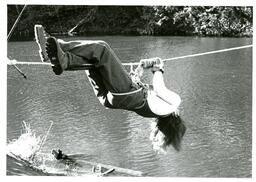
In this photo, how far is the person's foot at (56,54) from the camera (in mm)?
2166

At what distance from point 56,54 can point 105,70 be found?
32cm

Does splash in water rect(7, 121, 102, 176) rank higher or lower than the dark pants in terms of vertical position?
lower

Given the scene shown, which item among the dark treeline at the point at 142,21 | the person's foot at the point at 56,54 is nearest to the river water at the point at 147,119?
the dark treeline at the point at 142,21

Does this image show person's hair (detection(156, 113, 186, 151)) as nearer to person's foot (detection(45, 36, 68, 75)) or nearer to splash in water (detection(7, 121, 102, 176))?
person's foot (detection(45, 36, 68, 75))

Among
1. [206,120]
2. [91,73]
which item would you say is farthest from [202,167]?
[91,73]

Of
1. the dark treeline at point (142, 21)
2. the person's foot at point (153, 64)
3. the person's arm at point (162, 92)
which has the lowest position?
the person's arm at point (162, 92)

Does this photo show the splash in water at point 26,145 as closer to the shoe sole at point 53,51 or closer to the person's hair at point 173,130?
the person's hair at point 173,130

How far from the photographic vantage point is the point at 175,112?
270 cm

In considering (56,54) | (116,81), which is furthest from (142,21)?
(56,54)

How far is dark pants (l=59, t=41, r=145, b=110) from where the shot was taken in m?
2.29

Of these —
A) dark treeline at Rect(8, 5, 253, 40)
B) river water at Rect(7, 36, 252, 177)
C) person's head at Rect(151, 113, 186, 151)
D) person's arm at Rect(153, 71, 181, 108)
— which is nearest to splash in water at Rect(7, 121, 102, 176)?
river water at Rect(7, 36, 252, 177)

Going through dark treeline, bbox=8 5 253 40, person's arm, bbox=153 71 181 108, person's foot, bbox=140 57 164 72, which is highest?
dark treeline, bbox=8 5 253 40

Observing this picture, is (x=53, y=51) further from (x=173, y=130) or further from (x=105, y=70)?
(x=173, y=130)

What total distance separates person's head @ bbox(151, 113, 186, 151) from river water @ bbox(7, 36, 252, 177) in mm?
3257
